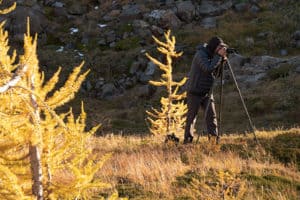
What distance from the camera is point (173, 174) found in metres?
7.23

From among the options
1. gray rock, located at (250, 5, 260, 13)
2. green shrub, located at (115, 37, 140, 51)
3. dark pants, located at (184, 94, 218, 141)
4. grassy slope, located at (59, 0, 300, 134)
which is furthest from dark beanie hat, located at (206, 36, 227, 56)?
gray rock, located at (250, 5, 260, 13)

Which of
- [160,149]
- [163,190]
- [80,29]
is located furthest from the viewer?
[80,29]

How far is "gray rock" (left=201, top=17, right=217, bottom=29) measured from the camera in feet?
112

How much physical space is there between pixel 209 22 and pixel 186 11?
2.17 metres

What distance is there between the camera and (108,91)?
28.7 metres

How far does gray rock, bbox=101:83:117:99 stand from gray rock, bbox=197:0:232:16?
11.3 meters

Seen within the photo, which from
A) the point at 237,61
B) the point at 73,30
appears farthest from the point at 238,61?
the point at 73,30

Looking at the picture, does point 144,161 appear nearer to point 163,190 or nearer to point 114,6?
point 163,190

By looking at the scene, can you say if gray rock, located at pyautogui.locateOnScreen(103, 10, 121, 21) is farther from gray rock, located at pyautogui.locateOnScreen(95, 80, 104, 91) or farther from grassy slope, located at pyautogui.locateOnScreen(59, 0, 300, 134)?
gray rock, located at pyautogui.locateOnScreen(95, 80, 104, 91)

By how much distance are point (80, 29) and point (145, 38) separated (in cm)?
650

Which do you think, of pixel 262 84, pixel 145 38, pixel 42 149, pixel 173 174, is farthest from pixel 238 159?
pixel 145 38

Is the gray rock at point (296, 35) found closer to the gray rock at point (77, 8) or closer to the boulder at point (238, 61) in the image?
the boulder at point (238, 61)

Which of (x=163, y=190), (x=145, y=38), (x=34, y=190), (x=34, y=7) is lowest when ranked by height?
(x=163, y=190)

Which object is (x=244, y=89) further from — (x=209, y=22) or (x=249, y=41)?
(x=209, y=22)
